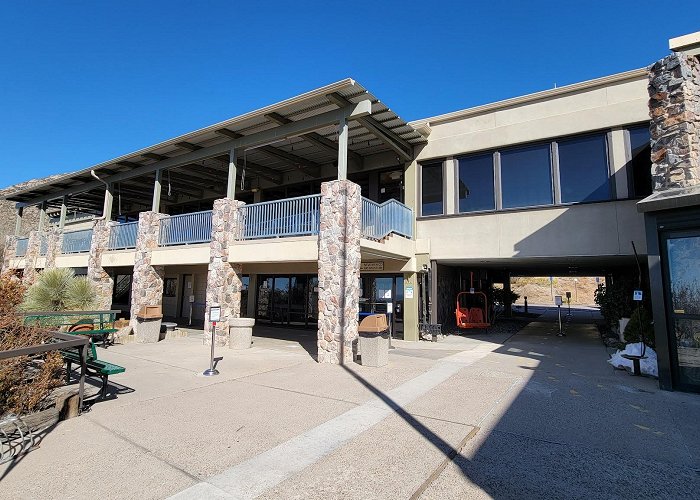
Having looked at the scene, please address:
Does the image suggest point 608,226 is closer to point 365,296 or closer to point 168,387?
point 365,296

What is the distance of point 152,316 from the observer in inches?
477

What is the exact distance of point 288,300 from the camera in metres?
16.9

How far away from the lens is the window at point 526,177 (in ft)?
36.7

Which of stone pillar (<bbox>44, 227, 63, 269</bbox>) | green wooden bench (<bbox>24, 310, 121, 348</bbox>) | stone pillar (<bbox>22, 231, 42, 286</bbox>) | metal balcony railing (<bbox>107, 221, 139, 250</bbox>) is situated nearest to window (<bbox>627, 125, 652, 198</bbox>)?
green wooden bench (<bbox>24, 310, 121, 348</bbox>)

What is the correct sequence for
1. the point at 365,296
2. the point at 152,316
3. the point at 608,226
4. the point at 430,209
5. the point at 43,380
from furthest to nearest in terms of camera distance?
the point at 365,296 < the point at 430,209 < the point at 152,316 < the point at 608,226 < the point at 43,380

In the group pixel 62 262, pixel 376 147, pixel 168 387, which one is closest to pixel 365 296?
pixel 376 147

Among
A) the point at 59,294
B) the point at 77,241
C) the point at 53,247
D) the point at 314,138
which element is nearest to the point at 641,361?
the point at 314,138

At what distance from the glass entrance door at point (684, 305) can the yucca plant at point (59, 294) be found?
637 inches

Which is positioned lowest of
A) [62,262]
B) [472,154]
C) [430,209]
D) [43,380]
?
[43,380]

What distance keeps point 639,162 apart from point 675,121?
301 centimetres

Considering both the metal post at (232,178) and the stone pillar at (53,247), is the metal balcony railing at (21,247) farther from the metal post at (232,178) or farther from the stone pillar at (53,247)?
the metal post at (232,178)

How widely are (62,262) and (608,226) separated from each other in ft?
72.2

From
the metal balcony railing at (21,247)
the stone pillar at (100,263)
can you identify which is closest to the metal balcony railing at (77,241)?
the stone pillar at (100,263)

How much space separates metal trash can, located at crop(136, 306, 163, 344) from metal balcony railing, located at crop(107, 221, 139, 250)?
424cm
